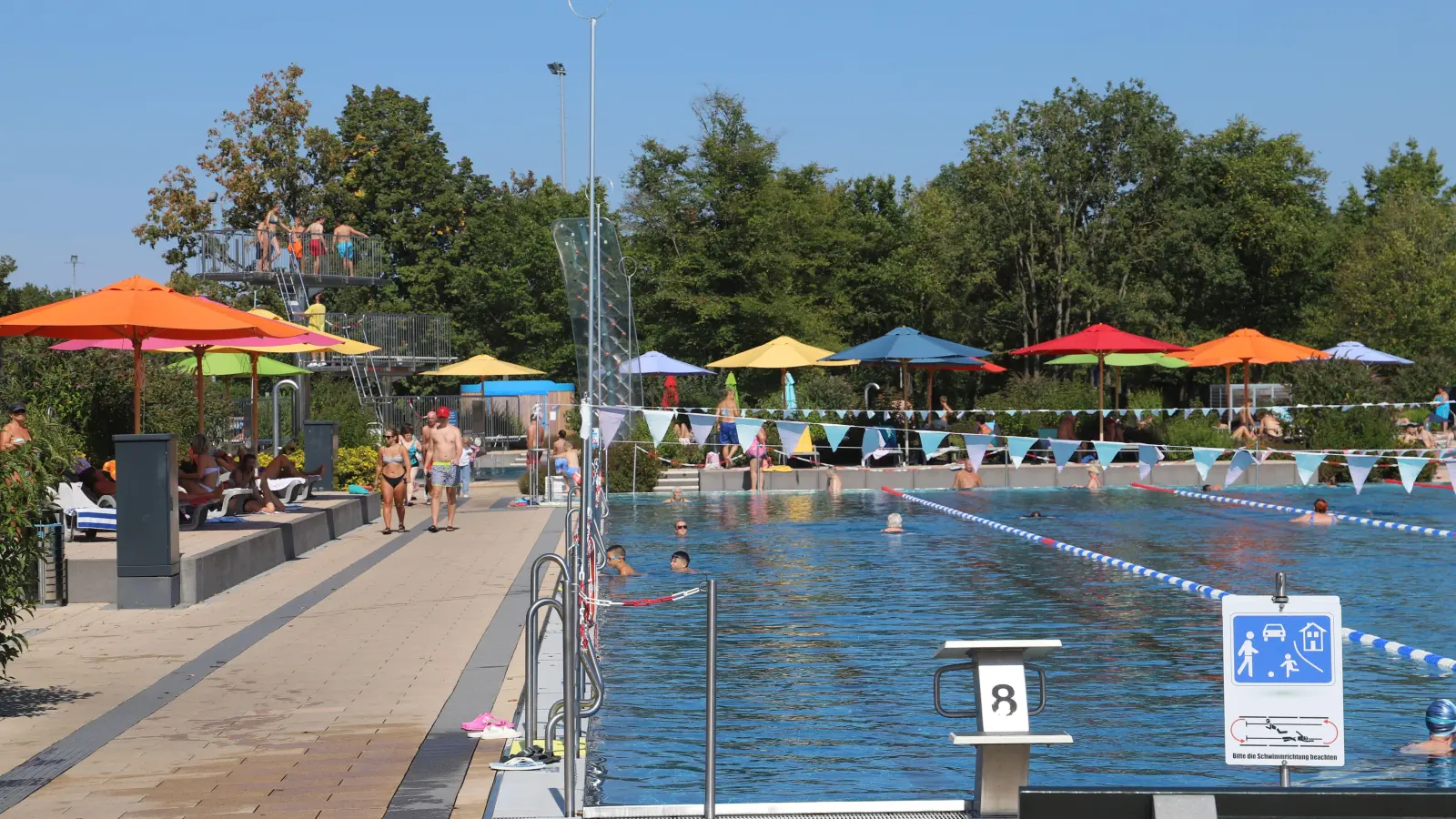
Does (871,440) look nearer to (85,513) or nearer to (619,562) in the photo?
(619,562)

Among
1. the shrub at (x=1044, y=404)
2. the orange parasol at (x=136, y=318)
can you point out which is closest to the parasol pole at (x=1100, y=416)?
the shrub at (x=1044, y=404)

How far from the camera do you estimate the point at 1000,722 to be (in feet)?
19.5

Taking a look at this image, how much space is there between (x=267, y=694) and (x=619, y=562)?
784 cm

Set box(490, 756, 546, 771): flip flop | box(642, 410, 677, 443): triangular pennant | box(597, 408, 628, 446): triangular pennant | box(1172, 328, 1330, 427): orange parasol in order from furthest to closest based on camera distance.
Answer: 1. box(1172, 328, 1330, 427): orange parasol
2. box(642, 410, 677, 443): triangular pennant
3. box(597, 408, 628, 446): triangular pennant
4. box(490, 756, 546, 771): flip flop

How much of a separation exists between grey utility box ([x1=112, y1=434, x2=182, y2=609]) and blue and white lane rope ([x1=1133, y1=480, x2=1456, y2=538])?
17.1 metres

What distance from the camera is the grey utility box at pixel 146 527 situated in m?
12.8

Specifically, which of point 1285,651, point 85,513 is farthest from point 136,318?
point 1285,651

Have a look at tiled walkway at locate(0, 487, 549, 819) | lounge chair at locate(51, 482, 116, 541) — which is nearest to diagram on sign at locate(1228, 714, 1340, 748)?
tiled walkway at locate(0, 487, 549, 819)

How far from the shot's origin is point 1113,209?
166ft

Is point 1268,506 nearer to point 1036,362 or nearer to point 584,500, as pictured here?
point 584,500

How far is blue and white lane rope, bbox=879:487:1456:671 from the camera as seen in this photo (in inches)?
433

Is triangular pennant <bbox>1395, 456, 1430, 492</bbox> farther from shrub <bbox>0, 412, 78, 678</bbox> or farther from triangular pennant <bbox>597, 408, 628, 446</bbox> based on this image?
shrub <bbox>0, 412, 78, 678</bbox>

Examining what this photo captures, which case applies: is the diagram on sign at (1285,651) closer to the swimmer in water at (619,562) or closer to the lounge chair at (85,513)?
the swimmer in water at (619,562)

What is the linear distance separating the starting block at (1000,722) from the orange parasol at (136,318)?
1142 centimetres
